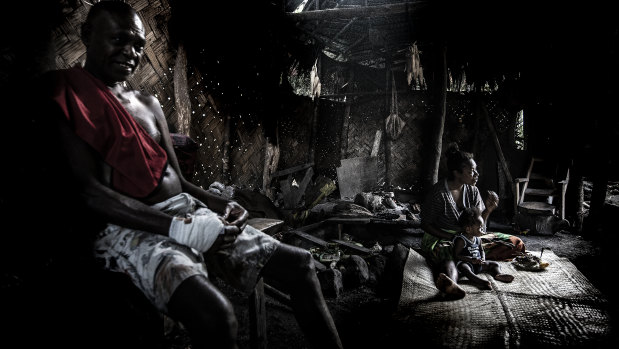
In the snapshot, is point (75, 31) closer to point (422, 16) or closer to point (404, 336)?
point (404, 336)

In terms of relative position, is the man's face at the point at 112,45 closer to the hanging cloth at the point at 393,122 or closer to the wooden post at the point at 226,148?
the wooden post at the point at 226,148

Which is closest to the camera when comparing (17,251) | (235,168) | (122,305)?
(17,251)

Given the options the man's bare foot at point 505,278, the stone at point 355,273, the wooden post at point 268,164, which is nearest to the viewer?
the man's bare foot at point 505,278

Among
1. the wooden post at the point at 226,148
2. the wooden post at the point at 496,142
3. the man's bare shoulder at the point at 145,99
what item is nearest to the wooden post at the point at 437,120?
the wooden post at the point at 496,142

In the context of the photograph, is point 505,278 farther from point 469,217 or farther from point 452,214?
point 452,214

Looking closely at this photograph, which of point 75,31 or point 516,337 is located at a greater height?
point 75,31

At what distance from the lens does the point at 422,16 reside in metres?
5.39

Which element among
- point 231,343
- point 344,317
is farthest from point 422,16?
point 231,343

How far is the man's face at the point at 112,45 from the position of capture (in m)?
1.64

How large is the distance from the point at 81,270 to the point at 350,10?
5269mm

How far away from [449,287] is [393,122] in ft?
20.1

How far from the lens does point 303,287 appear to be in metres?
1.82

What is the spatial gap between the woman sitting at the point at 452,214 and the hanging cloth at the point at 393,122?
4762mm

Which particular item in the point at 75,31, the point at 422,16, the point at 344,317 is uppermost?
the point at 422,16
